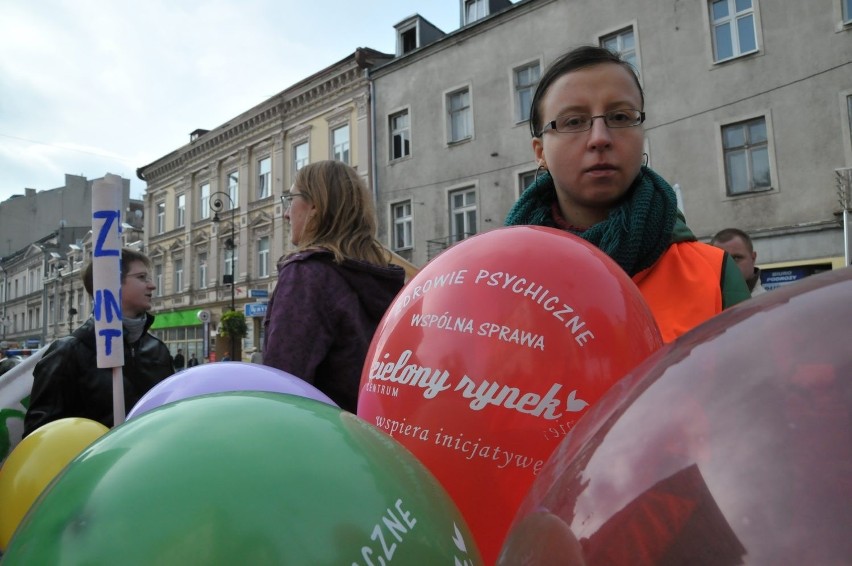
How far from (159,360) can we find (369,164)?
15.0 metres

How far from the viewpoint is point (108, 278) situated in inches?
73.7

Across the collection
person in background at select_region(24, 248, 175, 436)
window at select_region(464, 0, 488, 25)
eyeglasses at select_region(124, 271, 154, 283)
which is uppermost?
window at select_region(464, 0, 488, 25)

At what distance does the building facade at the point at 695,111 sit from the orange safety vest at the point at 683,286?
1057 cm

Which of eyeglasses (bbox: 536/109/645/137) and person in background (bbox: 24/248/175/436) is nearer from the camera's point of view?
eyeglasses (bbox: 536/109/645/137)

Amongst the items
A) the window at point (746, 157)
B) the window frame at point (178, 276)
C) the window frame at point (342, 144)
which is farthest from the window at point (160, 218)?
the window at point (746, 157)

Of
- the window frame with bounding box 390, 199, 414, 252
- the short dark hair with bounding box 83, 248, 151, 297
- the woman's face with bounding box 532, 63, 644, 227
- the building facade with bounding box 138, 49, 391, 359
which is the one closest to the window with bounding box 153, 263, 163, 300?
the building facade with bounding box 138, 49, 391, 359

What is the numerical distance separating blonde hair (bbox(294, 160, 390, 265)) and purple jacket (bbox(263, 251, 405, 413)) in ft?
0.40

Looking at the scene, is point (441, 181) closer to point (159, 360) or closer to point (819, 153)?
point (819, 153)

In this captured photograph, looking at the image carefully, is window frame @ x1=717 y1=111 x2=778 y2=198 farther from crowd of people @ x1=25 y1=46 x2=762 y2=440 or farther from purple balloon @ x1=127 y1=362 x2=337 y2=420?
purple balloon @ x1=127 y1=362 x2=337 y2=420

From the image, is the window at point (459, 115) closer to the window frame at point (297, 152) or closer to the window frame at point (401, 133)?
the window frame at point (401, 133)

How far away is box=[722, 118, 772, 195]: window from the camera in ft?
35.3

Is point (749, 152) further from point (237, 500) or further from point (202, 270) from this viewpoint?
point (202, 270)

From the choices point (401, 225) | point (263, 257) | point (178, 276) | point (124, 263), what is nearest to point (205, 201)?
point (178, 276)

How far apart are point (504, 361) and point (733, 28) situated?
12991 millimetres
